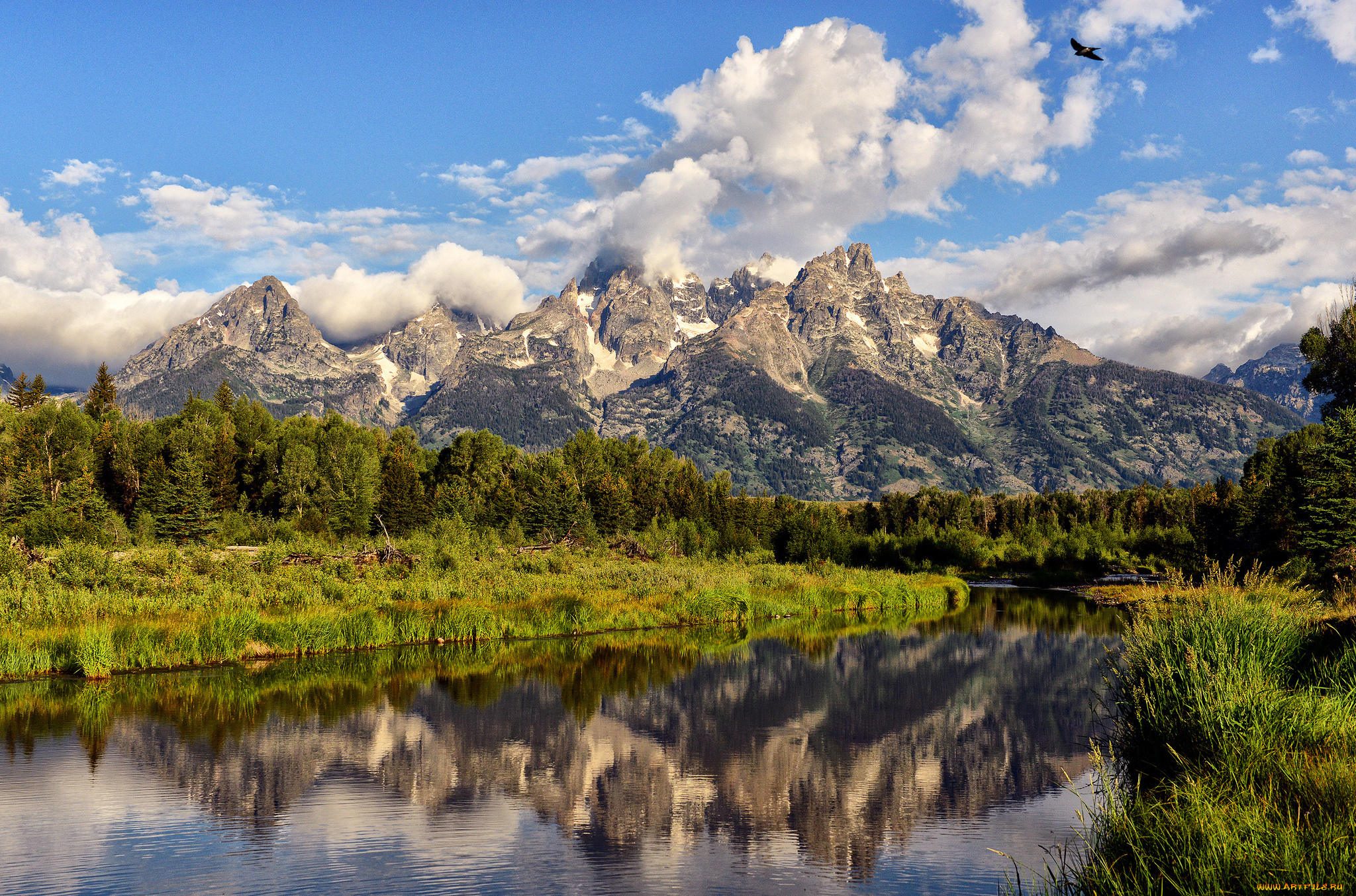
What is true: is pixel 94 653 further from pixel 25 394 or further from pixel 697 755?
pixel 25 394

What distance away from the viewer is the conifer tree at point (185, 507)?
93562 mm

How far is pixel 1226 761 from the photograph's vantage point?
12820mm

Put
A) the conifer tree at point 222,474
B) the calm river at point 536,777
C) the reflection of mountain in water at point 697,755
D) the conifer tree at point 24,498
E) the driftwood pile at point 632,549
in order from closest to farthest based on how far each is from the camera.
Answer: the calm river at point 536,777, the reflection of mountain in water at point 697,755, the driftwood pile at point 632,549, the conifer tree at point 24,498, the conifer tree at point 222,474

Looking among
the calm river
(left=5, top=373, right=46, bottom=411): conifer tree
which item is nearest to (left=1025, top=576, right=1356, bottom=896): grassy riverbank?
the calm river

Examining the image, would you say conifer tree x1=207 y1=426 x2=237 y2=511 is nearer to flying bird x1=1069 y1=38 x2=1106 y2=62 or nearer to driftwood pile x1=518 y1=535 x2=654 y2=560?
driftwood pile x1=518 y1=535 x2=654 y2=560

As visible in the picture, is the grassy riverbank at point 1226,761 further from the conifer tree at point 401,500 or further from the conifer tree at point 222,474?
the conifer tree at point 222,474

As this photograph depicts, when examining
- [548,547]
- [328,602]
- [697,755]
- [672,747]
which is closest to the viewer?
[697,755]

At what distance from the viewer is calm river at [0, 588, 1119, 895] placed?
52.8 feet

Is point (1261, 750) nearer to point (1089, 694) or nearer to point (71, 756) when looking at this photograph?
point (1089, 694)

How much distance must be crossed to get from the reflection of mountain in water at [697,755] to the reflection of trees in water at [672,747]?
0.08 metres

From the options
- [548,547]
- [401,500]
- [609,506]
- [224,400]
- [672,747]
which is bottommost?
[672,747]

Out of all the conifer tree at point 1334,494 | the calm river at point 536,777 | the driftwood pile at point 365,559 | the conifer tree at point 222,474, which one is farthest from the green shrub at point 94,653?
the conifer tree at point 222,474

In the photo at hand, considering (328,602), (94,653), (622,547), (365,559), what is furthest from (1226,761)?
(622,547)

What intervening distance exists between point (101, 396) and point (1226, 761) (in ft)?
524
